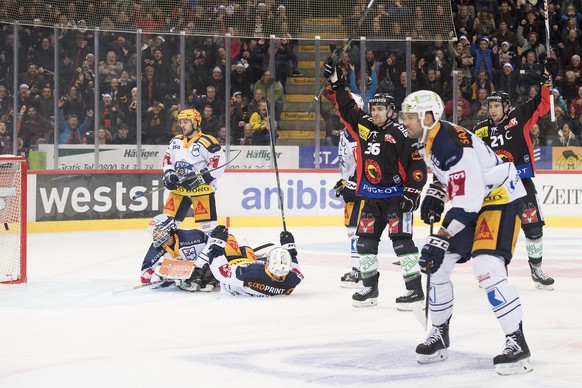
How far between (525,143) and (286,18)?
6.08 m

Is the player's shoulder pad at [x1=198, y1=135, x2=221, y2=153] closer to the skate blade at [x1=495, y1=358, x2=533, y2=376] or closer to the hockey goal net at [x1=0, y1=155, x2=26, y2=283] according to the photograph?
the hockey goal net at [x1=0, y1=155, x2=26, y2=283]

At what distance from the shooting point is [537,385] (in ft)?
13.8

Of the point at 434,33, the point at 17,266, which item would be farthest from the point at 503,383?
the point at 434,33

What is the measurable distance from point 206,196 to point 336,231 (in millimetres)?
3782

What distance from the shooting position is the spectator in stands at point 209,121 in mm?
12609

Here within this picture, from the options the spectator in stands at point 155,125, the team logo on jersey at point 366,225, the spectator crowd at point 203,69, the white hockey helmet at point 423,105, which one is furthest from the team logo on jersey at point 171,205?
the white hockey helmet at point 423,105

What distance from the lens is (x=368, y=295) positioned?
21.6ft

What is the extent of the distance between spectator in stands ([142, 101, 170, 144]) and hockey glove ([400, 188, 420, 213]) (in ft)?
21.7

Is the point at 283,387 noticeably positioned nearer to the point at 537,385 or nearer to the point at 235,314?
the point at 537,385

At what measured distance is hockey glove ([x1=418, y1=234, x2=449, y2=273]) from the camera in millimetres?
4367

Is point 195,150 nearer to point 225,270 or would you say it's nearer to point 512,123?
point 225,270

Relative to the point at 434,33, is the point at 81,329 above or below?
below

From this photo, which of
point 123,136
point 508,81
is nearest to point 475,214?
point 123,136

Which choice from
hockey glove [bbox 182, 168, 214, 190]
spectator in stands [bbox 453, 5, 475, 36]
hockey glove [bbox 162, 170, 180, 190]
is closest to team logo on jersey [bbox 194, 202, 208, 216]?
hockey glove [bbox 182, 168, 214, 190]
